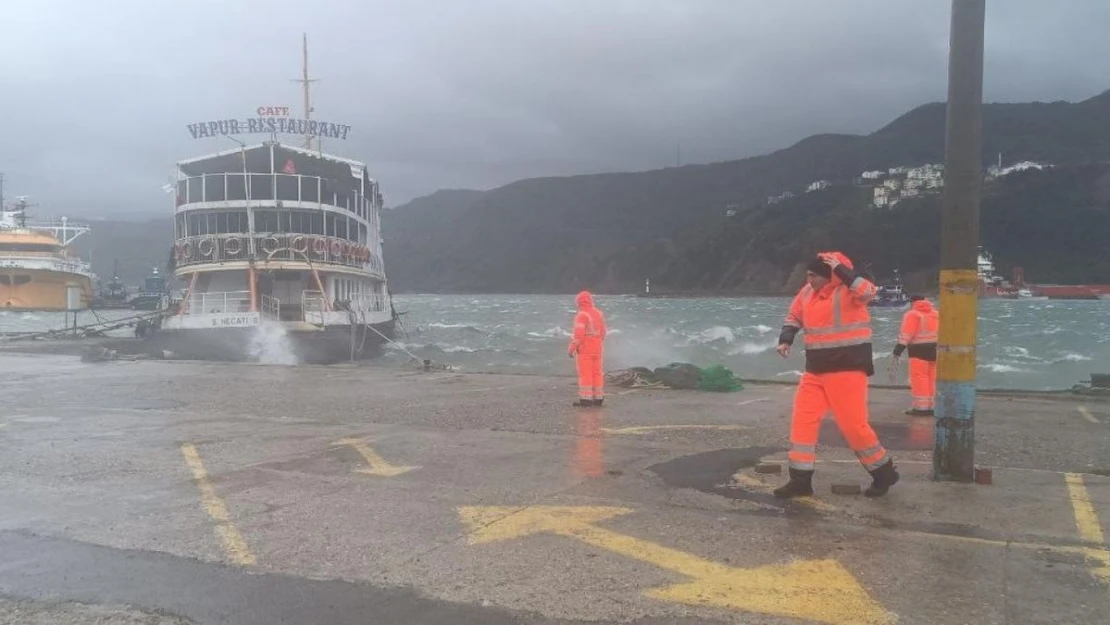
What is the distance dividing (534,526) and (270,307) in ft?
86.3

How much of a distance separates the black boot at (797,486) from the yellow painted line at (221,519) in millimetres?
3280

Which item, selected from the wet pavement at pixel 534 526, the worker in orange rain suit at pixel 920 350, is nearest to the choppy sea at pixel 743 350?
the worker in orange rain suit at pixel 920 350

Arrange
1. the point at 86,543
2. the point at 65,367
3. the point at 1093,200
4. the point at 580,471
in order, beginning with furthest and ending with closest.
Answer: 1. the point at 1093,200
2. the point at 65,367
3. the point at 580,471
4. the point at 86,543

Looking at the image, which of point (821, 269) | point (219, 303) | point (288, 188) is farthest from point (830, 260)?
point (219, 303)

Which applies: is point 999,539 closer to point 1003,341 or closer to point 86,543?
point 86,543

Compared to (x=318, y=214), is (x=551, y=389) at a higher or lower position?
lower

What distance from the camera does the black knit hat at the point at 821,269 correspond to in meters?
A: 5.59

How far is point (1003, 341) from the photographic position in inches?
1898

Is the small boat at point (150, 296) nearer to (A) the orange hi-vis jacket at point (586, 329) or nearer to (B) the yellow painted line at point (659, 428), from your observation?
(A) the orange hi-vis jacket at point (586, 329)

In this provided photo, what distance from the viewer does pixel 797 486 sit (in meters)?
5.59

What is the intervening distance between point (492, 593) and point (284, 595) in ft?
3.23

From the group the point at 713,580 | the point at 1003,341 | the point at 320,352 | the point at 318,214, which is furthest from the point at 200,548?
the point at 1003,341

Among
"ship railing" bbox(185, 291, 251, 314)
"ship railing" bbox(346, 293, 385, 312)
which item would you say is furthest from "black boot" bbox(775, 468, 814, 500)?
"ship railing" bbox(346, 293, 385, 312)

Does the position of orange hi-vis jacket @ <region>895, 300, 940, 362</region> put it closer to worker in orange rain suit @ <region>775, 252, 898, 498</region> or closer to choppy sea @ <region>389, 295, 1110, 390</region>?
worker in orange rain suit @ <region>775, 252, 898, 498</region>
